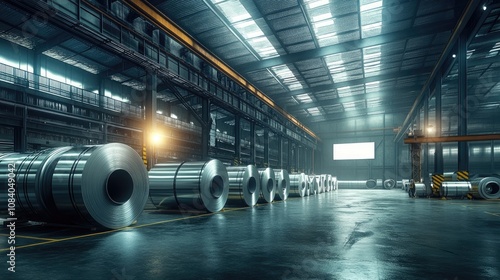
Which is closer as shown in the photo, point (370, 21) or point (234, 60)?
point (370, 21)

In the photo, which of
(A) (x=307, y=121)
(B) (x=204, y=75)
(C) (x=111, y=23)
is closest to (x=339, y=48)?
(B) (x=204, y=75)

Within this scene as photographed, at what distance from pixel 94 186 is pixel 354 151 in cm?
3427

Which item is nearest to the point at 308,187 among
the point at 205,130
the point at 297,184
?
the point at 297,184

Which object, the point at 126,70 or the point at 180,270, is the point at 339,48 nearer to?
the point at 126,70

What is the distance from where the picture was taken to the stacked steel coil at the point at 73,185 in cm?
453

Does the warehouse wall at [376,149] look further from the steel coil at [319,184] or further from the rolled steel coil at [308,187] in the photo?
the rolled steel coil at [308,187]

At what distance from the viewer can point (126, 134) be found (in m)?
17.0

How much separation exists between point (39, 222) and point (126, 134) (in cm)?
1204

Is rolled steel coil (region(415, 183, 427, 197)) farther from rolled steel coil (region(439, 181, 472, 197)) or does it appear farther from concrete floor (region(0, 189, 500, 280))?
concrete floor (region(0, 189, 500, 280))

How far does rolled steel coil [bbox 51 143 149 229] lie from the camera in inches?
178

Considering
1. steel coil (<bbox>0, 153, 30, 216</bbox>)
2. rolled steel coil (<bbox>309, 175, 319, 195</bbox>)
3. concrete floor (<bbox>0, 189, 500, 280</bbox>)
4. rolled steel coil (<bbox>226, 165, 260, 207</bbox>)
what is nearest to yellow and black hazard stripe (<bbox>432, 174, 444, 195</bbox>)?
rolled steel coil (<bbox>309, 175, 319, 195</bbox>)

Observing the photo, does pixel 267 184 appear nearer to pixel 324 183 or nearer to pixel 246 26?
pixel 246 26

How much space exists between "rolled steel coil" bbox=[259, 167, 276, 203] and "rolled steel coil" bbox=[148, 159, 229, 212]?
112 inches

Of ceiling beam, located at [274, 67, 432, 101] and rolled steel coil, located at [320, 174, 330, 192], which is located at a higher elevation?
ceiling beam, located at [274, 67, 432, 101]
